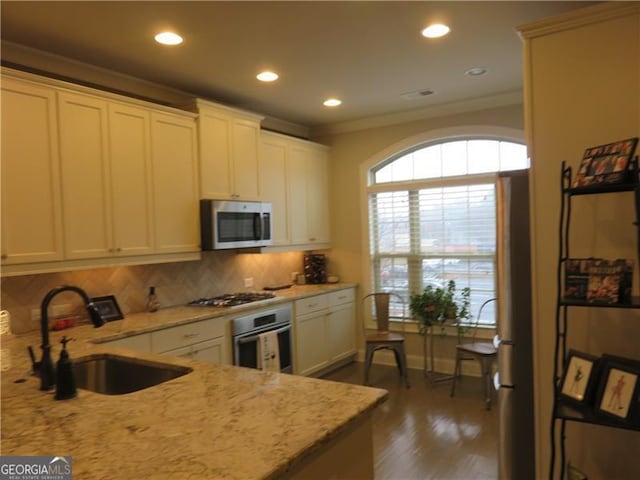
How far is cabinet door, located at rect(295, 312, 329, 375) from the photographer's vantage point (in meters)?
4.48

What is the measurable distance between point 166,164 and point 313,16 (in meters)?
1.63

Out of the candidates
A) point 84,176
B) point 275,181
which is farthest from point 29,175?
point 275,181

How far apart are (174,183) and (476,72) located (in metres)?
2.60

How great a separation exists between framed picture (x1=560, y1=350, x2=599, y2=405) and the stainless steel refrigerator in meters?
0.39

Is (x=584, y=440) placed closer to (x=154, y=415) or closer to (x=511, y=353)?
(x=511, y=353)

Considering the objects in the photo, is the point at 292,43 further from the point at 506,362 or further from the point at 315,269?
the point at 315,269

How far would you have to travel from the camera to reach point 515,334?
2.63 meters

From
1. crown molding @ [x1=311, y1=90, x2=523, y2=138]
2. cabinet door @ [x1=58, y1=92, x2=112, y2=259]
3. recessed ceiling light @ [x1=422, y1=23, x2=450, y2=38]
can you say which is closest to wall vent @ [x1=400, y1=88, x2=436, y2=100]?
crown molding @ [x1=311, y1=90, x2=523, y2=138]

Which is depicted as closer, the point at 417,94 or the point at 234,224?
the point at 234,224

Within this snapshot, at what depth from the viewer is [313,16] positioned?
268cm

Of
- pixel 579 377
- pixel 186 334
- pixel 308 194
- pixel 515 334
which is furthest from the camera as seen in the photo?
pixel 308 194

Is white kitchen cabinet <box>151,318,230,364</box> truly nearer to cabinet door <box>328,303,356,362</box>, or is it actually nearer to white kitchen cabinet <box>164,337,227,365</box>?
white kitchen cabinet <box>164,337,227,365</box>

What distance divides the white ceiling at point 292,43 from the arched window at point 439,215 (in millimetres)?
760
